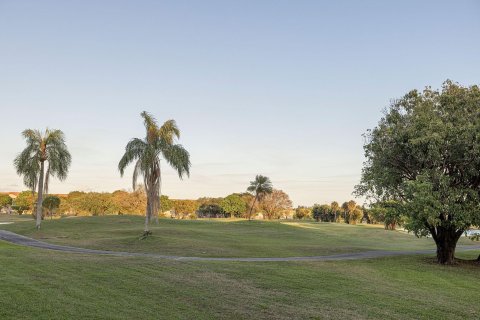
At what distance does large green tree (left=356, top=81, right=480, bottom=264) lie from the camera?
84.5ft

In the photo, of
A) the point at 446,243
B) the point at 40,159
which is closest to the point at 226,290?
the point at 446,243

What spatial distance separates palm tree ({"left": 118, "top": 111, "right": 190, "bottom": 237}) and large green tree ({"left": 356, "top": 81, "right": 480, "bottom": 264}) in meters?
16.7

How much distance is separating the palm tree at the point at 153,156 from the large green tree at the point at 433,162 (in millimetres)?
16698

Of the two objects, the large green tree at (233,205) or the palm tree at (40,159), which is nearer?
the palm tree at (40,159)

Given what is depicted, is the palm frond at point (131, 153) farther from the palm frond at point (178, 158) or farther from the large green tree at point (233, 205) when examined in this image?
the large green tree at point (233, 205)

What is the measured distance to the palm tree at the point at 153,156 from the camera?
3591 centimetres

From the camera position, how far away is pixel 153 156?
3616cm

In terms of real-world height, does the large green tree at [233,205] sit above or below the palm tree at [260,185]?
below

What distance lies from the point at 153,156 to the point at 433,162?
23.6 meters

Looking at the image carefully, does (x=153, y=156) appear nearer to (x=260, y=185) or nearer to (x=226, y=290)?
(x=226, y=290)

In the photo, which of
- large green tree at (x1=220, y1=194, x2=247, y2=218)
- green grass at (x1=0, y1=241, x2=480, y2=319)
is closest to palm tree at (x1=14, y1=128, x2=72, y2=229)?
green grass at (x1=0, y1=241, x2=480, y2=319)

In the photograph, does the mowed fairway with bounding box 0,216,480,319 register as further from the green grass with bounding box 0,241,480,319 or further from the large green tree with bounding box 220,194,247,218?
the large green tree with bounding box 220,194,247,218

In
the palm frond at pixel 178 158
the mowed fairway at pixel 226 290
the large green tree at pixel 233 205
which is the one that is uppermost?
the palm frond at pixel 178 158

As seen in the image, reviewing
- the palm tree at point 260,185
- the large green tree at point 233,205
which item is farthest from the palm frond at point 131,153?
the large green tree at point 233,205
